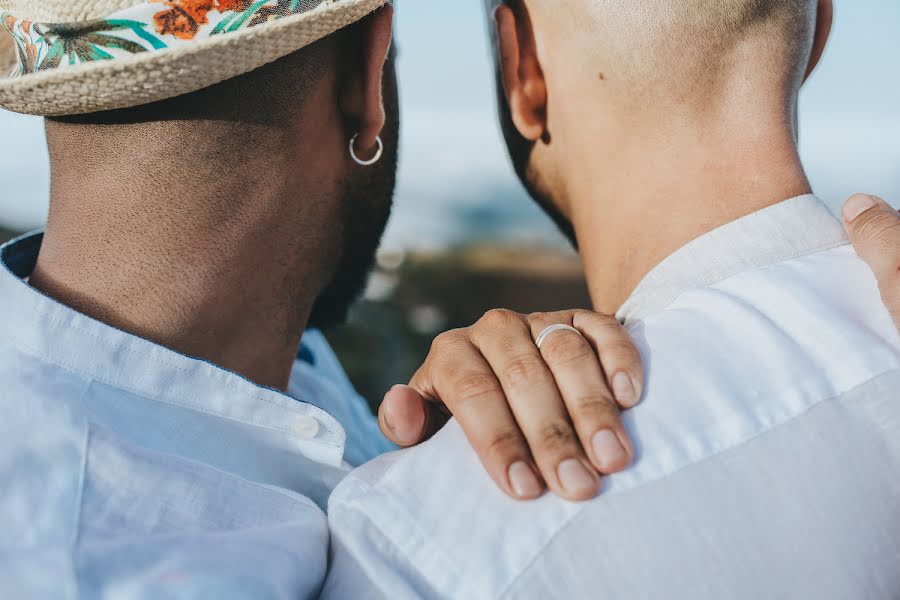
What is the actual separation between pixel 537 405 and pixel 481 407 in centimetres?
10

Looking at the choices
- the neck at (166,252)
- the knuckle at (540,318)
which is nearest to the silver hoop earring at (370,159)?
the neck at (166,252)

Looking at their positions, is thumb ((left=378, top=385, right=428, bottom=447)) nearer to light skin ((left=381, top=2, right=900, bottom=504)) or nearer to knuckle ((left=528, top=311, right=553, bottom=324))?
light skin ((left=381, top=2, right=900, bottom=504))

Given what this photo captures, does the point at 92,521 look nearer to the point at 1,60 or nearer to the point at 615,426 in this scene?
the point at 615,426

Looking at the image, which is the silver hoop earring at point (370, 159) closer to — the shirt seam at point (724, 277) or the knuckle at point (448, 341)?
the knuckle at point (448, 341)

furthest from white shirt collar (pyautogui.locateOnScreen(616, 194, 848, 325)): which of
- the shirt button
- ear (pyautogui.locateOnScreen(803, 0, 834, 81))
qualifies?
the shirt button

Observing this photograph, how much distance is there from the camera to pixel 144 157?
163 centimetres

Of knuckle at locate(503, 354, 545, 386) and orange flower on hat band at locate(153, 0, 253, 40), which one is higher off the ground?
orange flower on hat band at locate(153, 0, 253, 40)

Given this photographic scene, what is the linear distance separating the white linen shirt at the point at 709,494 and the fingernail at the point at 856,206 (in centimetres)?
18

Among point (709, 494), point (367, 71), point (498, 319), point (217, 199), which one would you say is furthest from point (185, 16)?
point (709, 494)

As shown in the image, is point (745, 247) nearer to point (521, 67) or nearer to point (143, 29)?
point (521, 67)

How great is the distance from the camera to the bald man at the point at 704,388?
1.22 m

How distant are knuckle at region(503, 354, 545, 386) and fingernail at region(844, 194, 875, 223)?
71 centimetres

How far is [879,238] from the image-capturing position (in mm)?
1509

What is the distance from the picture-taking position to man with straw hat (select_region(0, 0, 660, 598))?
1.33 m
